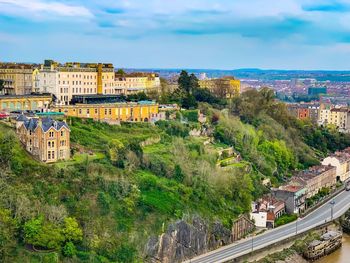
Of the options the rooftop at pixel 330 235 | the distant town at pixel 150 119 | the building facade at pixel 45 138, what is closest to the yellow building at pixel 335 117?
the distant town at pixel 150 119

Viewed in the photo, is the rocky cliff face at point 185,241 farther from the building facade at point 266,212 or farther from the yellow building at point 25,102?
the yellow building at point 25,102

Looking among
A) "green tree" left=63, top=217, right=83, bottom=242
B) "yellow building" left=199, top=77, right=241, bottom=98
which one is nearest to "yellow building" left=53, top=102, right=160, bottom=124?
"green tree" left=63, top=217, right=83, bottom=242

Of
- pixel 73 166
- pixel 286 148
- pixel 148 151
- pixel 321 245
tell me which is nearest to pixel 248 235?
pixel 321 245

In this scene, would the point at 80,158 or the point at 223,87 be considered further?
the point at 223,87

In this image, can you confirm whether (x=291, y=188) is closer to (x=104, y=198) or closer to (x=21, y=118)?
(x=104, y=198)

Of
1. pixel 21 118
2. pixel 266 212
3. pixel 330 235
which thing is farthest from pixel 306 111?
pixel 21 118

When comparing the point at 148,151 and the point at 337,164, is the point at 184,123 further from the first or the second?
the point at 337,164

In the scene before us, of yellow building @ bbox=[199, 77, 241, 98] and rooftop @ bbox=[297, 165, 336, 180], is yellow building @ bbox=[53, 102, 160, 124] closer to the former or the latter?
rooftop @ bbox=[297, 165, 336, 180]

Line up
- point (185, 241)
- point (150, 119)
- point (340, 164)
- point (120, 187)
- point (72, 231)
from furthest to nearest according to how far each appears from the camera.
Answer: point (340, 164) → point (150, 119) → point (120, 187) → point (185, 241) → point (72, 231)
